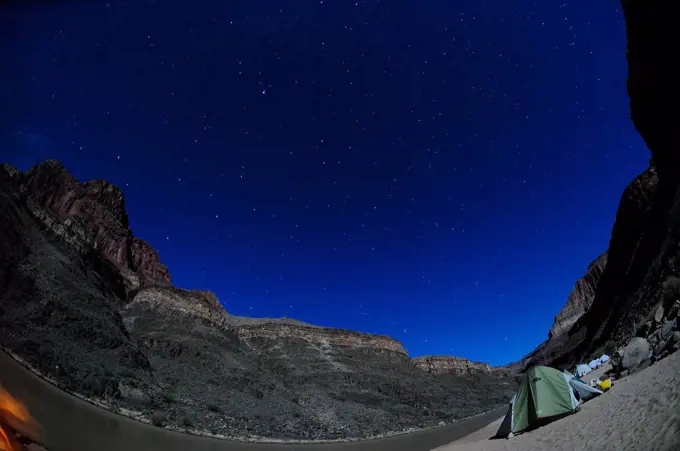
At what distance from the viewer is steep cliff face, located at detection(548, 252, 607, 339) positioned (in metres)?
140

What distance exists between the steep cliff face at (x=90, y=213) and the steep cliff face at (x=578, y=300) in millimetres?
157832

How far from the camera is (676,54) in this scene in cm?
1881

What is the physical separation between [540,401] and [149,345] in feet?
170

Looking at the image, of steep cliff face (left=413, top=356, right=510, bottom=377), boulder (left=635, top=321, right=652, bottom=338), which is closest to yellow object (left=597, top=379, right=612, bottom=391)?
boulder (left=635, top=321, right=652, bottom=338)

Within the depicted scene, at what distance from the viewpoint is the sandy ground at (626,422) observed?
6181mm

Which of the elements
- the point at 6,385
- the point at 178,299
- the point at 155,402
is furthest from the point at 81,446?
the point at 178,299

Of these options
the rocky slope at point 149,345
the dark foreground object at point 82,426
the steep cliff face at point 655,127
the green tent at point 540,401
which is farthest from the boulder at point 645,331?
the rocky slope at point 149,345

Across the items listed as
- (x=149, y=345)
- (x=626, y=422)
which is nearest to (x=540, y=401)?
(x=626, y=422)

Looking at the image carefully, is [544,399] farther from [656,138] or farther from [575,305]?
[575,305]

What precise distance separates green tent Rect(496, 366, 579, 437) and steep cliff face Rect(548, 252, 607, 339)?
151 m

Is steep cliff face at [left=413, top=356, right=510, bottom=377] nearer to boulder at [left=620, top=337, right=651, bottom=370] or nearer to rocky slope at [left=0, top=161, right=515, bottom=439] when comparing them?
rocky slope at [left=0, top=161, right=515, bottom=439]

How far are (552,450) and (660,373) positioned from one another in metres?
3.84

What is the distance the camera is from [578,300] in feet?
497

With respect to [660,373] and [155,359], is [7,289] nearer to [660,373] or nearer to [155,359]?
[155,359]
